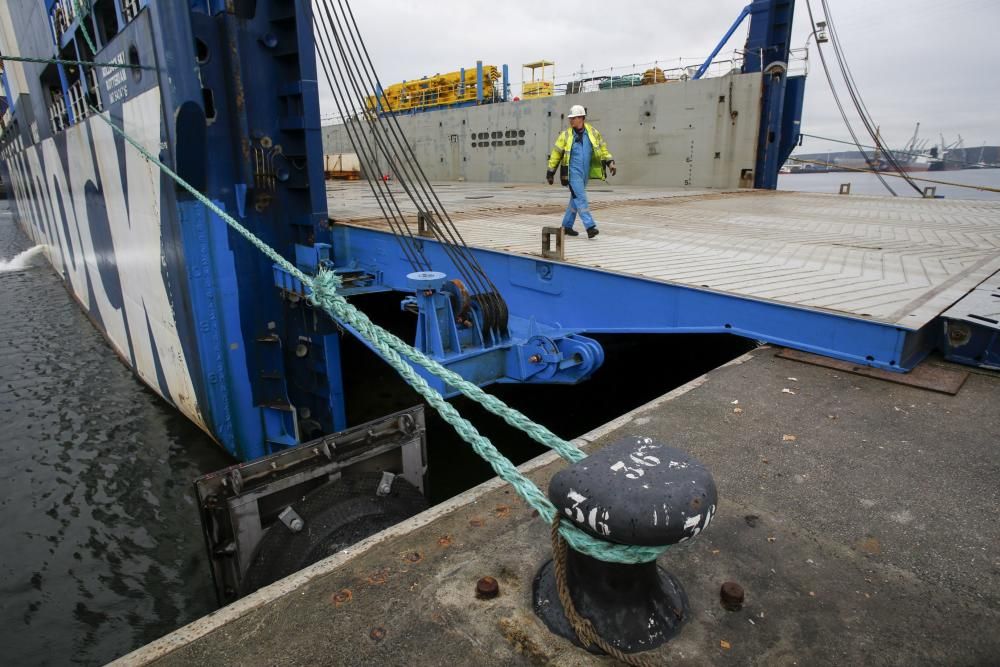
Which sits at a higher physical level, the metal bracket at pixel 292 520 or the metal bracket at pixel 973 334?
the metal bracket at pixel 973 334

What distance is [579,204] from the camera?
6258 millimetres

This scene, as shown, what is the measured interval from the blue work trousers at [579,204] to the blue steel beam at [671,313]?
1297 mm

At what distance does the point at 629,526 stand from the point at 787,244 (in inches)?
210

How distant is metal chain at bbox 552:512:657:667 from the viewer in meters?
1.49

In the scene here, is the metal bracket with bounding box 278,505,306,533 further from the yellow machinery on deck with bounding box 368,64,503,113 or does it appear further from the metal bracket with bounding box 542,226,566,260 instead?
the yellow machinery on deck with bounding box 368,64,503,113

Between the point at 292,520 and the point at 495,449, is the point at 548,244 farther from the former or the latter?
the point at 495,449

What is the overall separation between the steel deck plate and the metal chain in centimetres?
261

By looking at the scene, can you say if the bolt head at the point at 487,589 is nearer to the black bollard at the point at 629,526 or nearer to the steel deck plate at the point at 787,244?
the black bollard at the point at 629,526

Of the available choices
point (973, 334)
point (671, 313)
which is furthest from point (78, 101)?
point (973, 334)

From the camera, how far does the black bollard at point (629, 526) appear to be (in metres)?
1.39

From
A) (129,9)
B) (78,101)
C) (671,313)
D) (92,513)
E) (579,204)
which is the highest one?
(129,9)

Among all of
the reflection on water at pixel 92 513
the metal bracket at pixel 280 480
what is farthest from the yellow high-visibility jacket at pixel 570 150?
the reflection on water at pixel 92 513

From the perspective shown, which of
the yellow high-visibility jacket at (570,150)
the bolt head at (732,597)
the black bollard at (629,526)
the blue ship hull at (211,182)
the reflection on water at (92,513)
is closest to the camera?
the black bollard at (629,526)

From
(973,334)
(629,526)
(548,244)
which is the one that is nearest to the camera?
(629,526)
